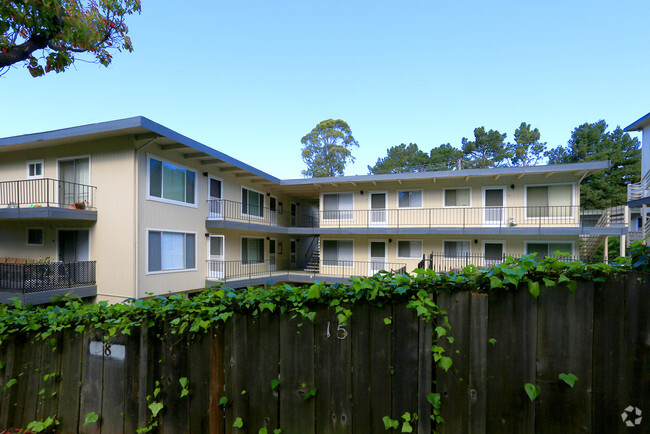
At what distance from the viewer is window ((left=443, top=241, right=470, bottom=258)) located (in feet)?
49.5

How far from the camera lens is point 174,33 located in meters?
11.5

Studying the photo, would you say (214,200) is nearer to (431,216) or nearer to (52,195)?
(52,195)

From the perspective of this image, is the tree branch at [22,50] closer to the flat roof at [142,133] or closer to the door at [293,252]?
the flat roof at [142,133]

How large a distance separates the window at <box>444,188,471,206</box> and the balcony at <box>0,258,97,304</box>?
16.3 meters

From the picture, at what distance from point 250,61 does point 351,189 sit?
9873 millimetres

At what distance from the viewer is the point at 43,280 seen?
920 centimetres

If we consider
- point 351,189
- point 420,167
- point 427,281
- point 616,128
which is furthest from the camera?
point 420,167

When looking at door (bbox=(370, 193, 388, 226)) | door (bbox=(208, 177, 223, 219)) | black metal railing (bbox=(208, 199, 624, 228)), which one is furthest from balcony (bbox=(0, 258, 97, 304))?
door (bbox=(370, 193, 388, 226))

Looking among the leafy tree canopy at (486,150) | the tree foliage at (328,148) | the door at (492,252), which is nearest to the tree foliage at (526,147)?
the leafy tree canopy at (486,150)

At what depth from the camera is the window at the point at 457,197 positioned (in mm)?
15227

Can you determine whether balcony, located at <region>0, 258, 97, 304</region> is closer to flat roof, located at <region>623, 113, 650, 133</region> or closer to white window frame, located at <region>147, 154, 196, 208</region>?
white window frame, located at <region>147, 154, 196, 208</region>

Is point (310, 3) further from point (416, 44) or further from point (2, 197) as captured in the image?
point (2, 197)

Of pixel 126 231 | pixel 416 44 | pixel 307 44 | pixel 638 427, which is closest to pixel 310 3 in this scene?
pixel 307 44

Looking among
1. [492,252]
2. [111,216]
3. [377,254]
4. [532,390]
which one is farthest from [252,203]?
[532,390]
